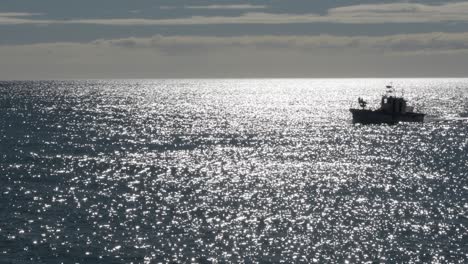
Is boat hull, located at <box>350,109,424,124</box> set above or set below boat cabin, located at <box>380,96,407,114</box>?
below

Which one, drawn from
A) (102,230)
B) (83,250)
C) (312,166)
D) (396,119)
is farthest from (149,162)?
(396,119)

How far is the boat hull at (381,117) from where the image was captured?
179750 millimetres

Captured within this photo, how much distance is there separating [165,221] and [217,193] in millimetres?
16193

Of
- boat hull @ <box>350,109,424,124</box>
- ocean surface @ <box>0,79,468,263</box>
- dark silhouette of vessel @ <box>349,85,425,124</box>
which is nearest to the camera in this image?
ocean surface @ <box>0,79,468,263</box>

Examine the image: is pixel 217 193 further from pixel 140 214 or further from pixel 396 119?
pixel 396 119

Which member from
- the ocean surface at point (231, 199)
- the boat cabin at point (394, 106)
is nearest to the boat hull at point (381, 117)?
the boat cabin at point (394, 106)

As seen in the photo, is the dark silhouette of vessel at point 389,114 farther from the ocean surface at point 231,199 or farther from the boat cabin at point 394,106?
the ocean surface at point 231,199

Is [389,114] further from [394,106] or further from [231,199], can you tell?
[231,199]

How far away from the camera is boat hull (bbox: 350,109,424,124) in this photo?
180 metres

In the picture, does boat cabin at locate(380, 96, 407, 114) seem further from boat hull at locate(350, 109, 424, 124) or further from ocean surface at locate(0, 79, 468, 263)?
ocean surface at locate(0, 79, 468, 263)

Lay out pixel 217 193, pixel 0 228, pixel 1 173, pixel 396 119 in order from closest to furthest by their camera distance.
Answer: pixel 0 228, pixel 217 193, pixel 1 173, pixel 396 119

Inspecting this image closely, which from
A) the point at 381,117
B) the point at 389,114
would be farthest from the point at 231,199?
the point at 381,117

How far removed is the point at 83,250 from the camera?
59969 millimetres

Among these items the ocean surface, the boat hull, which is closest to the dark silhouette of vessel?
the boat hull
